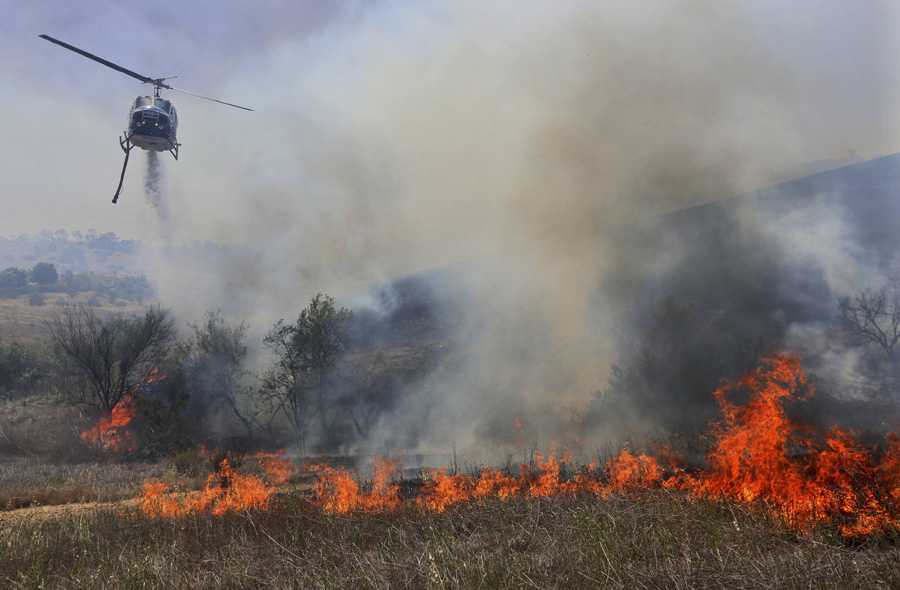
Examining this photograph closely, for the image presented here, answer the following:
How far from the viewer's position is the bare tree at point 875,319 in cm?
1430

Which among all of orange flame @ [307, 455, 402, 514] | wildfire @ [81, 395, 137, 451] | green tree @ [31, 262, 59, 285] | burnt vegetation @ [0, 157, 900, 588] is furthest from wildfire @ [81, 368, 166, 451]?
green tree @ [31, 262, 59, 285]

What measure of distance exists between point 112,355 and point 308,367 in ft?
41.2

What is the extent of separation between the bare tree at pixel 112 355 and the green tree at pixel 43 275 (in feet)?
504

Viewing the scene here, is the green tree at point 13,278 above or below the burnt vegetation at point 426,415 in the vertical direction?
above

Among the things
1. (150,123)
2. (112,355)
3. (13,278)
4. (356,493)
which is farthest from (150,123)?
(13,278)

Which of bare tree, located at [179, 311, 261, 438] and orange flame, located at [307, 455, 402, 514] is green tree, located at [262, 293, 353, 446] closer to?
bare tree, located at [179, 311, 261, 438]

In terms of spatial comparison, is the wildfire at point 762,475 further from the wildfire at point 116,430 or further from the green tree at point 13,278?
the green tree at point 13,278

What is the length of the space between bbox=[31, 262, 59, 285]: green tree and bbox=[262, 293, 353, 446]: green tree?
164m

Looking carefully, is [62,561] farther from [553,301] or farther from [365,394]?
[553,301]

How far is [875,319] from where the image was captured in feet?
48.8

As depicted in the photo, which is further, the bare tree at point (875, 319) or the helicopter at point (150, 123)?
the helicopter at point (150, 123)

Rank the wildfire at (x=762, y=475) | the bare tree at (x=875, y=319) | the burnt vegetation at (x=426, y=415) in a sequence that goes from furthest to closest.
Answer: the bare tree at (x=875, y=319) < the wildfire at (x=762, y=475) < the burnt vegetation at (x=426, y=415)

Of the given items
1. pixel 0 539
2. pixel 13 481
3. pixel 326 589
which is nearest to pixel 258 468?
pixel 13 481

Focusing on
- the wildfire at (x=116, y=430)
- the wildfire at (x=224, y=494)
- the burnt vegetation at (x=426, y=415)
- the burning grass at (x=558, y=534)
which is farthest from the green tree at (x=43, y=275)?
the burning grass at (x=558, y=534)
